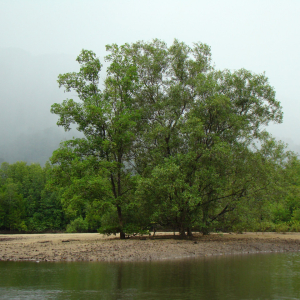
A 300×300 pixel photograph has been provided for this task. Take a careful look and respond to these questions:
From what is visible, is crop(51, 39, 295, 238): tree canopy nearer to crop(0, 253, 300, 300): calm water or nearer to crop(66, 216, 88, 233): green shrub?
crop(0, 253, 300, 300): calm water

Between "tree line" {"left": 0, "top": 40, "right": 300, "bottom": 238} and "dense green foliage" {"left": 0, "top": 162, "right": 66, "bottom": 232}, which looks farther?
"dense green foliage" {"left": 0, "top": 162, "right": 66, "bottom": 232}

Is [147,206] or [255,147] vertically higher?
[255,147]

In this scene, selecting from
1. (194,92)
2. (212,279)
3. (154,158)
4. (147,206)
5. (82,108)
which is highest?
(194,92)

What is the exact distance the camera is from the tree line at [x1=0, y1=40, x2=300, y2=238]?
29.5 m

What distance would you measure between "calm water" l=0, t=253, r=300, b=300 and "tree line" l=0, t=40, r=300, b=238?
36.6 feet

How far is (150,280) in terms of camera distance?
1320 cm

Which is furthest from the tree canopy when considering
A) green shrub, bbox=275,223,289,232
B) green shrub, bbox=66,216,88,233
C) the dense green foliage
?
the dense green foliage

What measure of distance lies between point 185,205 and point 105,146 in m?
8.71

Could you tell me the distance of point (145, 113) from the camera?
33750mm

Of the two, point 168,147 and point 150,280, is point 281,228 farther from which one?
point 150,280

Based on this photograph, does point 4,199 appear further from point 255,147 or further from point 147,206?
point 255,147

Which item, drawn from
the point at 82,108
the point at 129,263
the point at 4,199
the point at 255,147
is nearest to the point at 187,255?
the point at 129,263

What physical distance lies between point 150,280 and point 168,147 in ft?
66.2

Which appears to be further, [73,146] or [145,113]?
[145,113]
